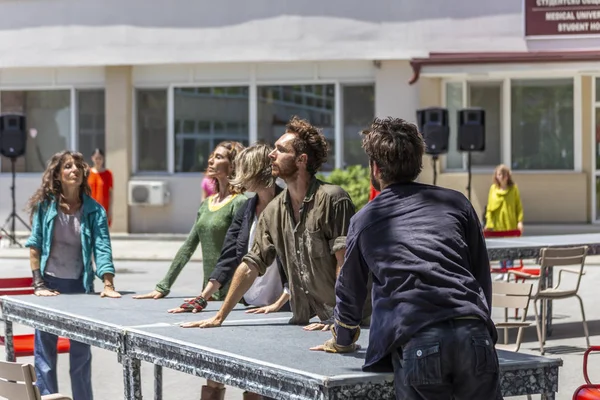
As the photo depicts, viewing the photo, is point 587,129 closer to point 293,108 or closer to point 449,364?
point 293,108

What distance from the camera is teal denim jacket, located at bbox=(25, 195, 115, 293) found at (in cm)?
752

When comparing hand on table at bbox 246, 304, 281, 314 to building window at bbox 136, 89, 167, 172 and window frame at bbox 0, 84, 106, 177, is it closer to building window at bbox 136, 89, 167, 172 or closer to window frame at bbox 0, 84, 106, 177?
building window at bbox 136, 89, 167, 172

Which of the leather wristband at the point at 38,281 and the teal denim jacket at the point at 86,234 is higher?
the teal denim jacket at the point at 86,234

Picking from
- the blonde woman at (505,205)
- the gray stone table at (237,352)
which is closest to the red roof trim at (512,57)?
the blonde woman at (505,205)

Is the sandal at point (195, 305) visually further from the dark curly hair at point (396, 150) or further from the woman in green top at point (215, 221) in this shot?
the dark curly hair at point (396, 150)

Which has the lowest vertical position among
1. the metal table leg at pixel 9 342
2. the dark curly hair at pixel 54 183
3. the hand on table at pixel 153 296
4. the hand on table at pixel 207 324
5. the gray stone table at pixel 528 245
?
the metal table leg at pixel 9 342

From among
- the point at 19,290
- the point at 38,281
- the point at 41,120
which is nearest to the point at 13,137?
the point at 41,120

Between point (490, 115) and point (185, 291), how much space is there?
39.9 feet

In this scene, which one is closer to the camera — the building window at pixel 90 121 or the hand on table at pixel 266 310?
the hand on table at pixel 266 310

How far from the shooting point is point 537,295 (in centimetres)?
1048

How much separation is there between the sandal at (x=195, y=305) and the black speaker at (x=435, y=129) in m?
16.6

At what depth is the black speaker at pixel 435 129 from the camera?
22.8 meters

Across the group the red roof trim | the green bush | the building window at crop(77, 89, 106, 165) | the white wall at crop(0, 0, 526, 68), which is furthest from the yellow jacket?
the building window at crop(77, 89, 106, 165)

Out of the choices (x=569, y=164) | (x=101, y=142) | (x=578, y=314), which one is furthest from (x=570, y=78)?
(x=578, y=314)
